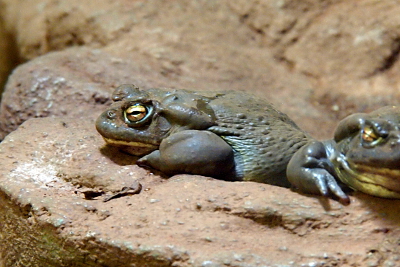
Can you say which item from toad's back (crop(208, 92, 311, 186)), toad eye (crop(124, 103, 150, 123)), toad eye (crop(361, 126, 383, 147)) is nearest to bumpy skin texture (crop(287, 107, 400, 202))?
toad eye (crop(361, 126, 383, 147))

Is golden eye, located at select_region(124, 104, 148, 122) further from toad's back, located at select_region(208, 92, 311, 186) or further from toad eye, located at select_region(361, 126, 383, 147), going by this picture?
toad eye, located at select_region(361, 126, 383, 147)

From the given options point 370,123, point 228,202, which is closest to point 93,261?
point 228,202

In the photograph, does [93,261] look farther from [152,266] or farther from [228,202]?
[228,202]

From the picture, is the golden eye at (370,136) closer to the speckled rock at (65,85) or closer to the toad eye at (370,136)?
the toad eye at (370,136)

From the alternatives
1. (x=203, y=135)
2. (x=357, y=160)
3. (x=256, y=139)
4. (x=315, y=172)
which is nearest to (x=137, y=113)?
(x=203, y=135)

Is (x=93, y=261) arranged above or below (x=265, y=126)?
below

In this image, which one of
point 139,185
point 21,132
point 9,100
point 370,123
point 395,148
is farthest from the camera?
point 9,100

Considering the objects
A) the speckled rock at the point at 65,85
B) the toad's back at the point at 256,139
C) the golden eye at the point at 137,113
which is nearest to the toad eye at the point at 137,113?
the golden eye at the point at 137,113
